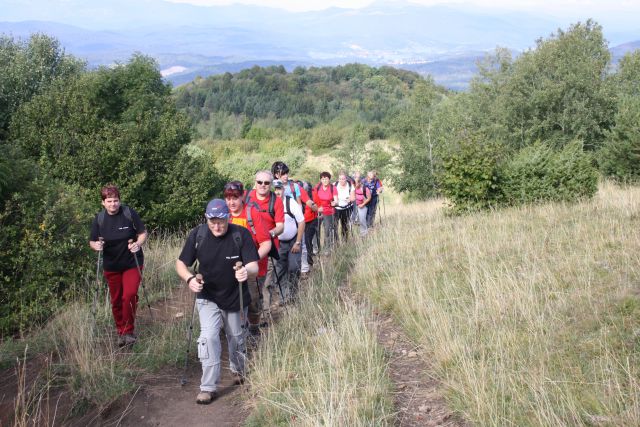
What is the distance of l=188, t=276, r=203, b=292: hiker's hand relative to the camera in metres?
5.04

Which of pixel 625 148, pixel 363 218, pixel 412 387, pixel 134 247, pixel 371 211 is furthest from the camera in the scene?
pixel 625 148

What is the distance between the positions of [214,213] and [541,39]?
32801 mm

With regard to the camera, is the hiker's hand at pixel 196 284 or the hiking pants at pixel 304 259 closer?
the hiker's hand at pixel 196 284

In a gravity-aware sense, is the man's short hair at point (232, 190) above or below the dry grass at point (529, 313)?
above

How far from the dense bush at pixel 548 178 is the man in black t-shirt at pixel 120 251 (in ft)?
32.5

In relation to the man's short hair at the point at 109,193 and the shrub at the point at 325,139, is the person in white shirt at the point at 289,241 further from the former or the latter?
the shrub at the point at 325,139

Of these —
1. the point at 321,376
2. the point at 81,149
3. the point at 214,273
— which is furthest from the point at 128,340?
the point at 81,149

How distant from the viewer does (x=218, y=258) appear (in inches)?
206

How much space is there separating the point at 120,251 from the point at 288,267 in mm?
2402

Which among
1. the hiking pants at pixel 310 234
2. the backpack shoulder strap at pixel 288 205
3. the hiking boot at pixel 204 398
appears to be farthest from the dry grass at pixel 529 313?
the hiking boot at pixel 204 398

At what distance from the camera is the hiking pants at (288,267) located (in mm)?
7688


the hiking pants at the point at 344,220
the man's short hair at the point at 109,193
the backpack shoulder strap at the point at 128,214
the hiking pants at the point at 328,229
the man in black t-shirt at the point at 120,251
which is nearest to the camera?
the man's short hair at the point at 109,193

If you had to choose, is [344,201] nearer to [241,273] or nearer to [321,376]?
[241,273]

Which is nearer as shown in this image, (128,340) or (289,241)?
(128,340)
